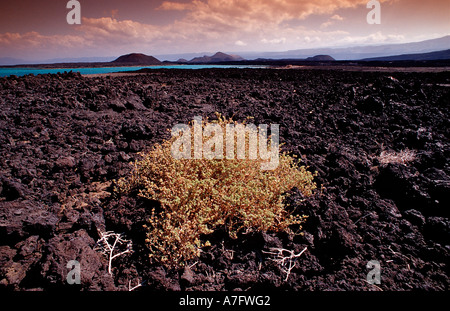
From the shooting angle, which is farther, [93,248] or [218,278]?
[93,248]

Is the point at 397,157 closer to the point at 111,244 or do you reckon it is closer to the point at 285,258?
the point at 285,258

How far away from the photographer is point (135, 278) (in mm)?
2410

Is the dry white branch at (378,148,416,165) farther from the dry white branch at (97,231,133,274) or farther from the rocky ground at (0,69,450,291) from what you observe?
the dry white branch at (97,231,133,274)

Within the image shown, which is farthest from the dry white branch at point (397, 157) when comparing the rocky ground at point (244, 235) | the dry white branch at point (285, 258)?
the dry white branch at point (285, 258)

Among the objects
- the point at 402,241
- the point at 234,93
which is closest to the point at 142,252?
the point at 402,241

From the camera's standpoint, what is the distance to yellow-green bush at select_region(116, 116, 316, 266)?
2.60m

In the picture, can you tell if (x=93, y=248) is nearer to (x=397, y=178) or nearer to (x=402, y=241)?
(x=402, y=241)

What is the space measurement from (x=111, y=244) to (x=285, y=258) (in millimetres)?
1993

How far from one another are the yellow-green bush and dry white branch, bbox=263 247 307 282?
0.97ft

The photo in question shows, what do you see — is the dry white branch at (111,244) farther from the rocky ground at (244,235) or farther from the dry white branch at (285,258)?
the dry white branch at (285,258)

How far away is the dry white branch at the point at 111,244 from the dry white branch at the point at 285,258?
1.60 meters

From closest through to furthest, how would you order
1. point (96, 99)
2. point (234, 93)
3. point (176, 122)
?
point (176, 122)
point (96, 99)
point (234, 93)

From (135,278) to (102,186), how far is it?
2.09m

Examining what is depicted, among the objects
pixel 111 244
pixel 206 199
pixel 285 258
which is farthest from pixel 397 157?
pixel 111 244
